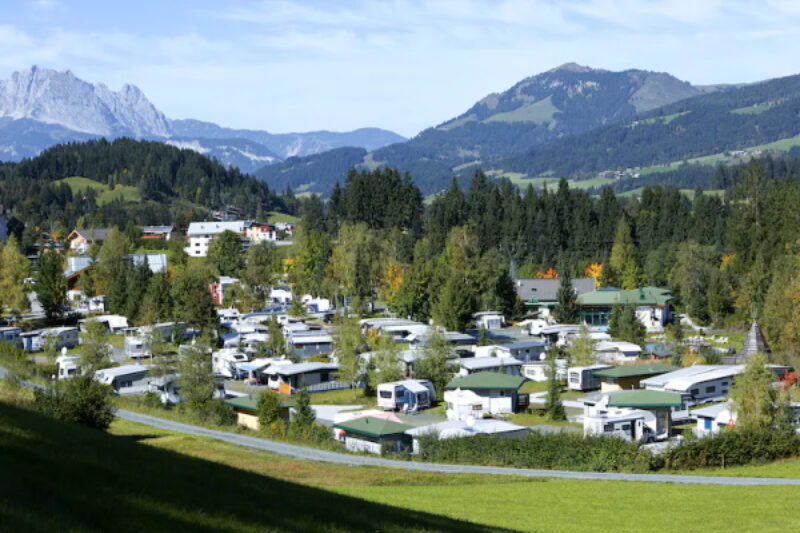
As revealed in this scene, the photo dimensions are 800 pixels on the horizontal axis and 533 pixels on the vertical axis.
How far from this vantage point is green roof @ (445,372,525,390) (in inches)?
1727

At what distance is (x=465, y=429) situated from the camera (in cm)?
3331

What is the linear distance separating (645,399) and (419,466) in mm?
12681

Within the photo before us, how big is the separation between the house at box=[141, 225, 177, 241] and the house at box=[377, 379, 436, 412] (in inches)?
3122

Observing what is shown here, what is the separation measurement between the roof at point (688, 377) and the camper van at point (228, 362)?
971 inches

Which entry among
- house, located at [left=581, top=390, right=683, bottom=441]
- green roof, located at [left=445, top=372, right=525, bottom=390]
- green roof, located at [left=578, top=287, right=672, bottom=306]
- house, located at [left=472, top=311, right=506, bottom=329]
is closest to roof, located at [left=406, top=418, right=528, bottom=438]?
house, located at [left=581, top=390, right=683, bottom=441]

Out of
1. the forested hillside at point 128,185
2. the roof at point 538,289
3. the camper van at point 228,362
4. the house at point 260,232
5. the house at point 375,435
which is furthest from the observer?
the forested hillside at point 128,185

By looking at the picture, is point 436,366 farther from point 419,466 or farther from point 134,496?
point 134,496

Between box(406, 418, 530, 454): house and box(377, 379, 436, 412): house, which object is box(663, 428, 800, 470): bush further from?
box(377, 379, 436, 412): house

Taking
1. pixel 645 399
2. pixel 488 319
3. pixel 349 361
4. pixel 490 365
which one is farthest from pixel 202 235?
pixel 645 399

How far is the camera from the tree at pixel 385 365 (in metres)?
47.5

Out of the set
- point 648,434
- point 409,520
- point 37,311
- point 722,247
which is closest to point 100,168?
point 37,311

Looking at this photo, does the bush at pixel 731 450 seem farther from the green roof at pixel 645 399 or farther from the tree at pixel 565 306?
the tree at pixel 565 306

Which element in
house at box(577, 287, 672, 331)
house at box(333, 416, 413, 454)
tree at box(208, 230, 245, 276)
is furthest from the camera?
tree at box(208, 230, 245, 276)

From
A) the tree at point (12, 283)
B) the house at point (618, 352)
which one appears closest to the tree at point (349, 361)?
the house at point (618, 352)
